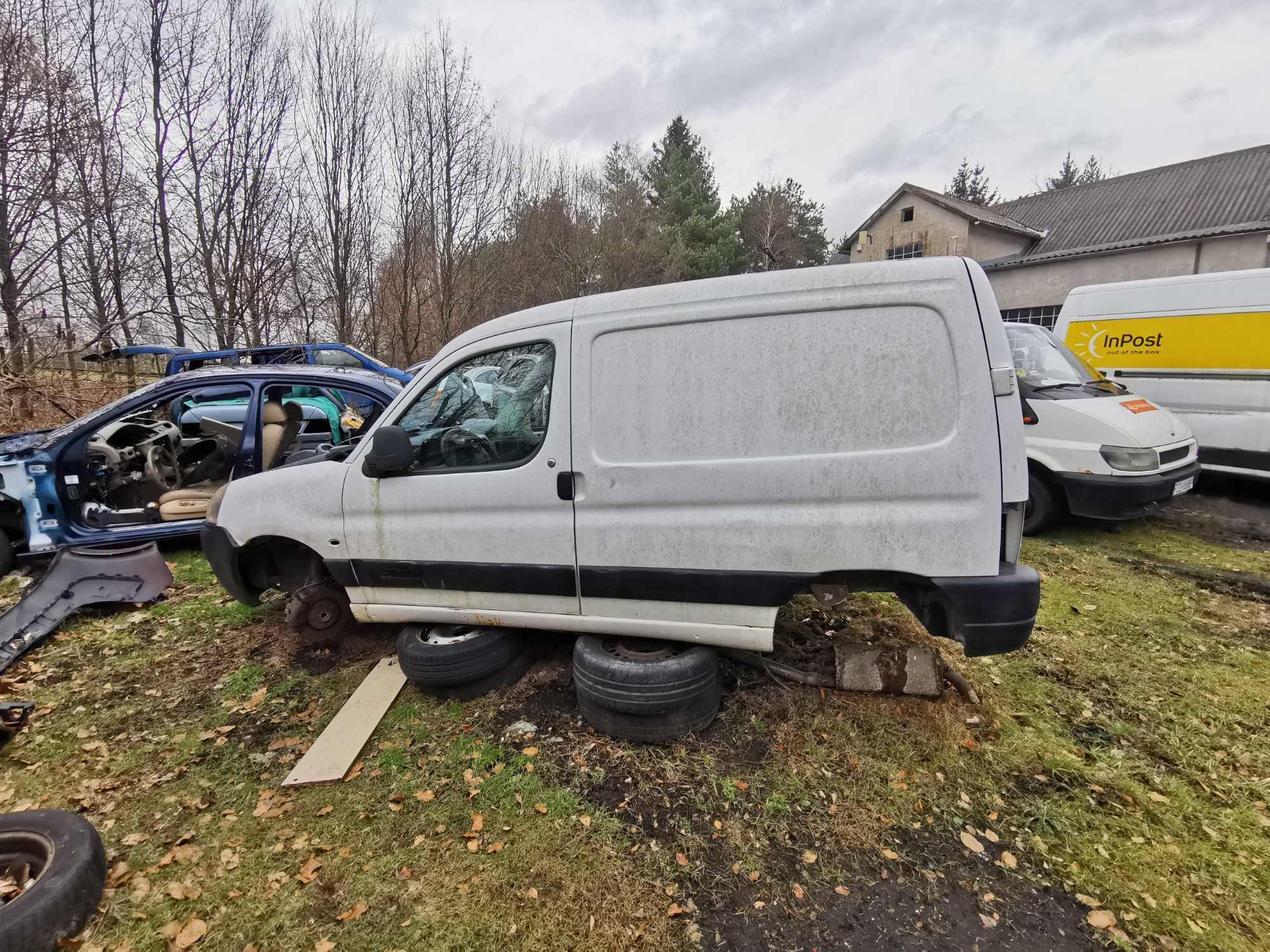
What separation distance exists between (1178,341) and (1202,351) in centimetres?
24

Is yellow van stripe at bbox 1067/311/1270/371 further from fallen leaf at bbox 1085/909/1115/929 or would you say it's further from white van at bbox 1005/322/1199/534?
fallen leaf at bbox 1085/909/1115/929

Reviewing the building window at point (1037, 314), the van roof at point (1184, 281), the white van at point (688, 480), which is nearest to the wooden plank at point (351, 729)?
the white van at point (688, 480)

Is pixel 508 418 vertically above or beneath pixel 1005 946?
above

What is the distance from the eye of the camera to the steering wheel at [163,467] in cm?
554

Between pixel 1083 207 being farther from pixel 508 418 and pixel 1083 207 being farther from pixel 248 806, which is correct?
pixel 248 806

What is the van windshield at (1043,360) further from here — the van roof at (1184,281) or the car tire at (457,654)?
the car tire at (457,654)

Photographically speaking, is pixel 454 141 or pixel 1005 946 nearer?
pixel 1005 946

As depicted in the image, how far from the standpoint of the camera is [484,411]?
3.02m

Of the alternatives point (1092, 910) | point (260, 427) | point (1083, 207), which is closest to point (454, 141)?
point (260, 427)

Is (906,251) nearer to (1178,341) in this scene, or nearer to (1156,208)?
(1156,208)

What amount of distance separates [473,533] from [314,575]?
159 cm

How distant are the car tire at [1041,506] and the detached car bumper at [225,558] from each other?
6673 mm

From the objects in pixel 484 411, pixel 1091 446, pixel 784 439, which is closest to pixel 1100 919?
pixel 784 439

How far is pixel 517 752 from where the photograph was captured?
278 cm
